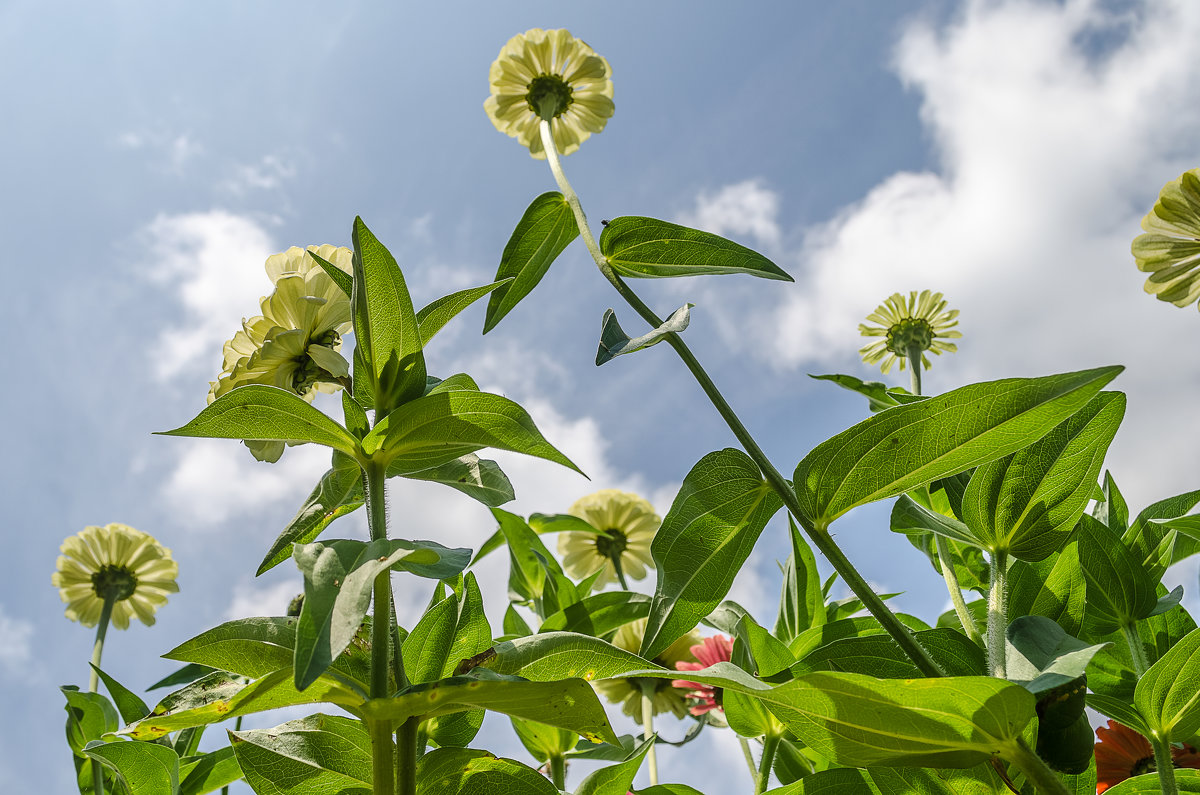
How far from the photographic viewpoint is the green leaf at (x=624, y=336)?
0.65 meters

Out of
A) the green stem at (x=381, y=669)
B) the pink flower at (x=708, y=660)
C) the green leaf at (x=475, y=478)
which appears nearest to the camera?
the green stem at (x=381, y=669)

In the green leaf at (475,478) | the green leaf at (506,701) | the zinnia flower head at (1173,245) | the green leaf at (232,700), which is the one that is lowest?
the green leaf at (506,701)

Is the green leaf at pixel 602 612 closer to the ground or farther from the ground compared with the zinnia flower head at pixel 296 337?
closer to the ground

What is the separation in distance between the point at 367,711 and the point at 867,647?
1.24 feet

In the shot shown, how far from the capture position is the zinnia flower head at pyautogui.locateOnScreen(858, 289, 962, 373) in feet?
5.48

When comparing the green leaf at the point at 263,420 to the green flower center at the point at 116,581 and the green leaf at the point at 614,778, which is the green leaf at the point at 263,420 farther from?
the green flower center at the point at 116,581

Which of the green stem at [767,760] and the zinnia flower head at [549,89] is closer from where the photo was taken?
the green stem at [767,760]

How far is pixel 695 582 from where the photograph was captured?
65 cm

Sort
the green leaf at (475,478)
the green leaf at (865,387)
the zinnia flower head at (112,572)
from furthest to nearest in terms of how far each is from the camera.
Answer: the zinnia flower head at (112,572)
the green leaf at (865,387)
the green leaf at (475,478)

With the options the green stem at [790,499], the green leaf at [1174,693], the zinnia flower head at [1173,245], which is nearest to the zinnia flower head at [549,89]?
the green stem at [790,499]

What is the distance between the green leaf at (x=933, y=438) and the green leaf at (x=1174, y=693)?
218 millimetres

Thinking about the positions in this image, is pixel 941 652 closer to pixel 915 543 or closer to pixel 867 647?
pixel 867 647

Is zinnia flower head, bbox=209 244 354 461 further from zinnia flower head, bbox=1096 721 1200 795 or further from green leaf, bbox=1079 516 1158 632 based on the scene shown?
zinnia flower head, bbox=1096 721 1200 795

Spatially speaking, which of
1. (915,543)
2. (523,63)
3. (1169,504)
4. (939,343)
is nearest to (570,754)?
(915,543)
